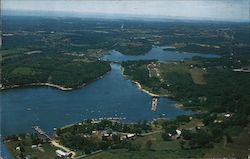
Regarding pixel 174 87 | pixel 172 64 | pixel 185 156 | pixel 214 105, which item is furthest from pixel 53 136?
pixel 172 64

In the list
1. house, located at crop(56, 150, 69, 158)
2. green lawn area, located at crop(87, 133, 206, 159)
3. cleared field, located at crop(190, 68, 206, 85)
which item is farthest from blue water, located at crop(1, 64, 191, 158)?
cleared field, located at crop(190, 68, 206, 85)

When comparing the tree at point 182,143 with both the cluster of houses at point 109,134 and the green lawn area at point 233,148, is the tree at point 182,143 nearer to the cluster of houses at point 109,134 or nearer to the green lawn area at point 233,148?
the green lawn area at point 233,148

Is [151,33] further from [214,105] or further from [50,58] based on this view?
[214,105]

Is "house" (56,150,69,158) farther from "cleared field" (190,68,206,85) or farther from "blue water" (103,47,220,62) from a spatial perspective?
"blue water" (103,47,220,62)

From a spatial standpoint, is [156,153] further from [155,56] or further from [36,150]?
[155,56]

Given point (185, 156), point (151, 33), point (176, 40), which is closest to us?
point (185, 156)

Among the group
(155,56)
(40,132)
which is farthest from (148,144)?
(155,56)

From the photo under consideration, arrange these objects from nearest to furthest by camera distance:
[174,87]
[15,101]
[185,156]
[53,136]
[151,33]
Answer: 1. [185,156]
2. [53,136]
3. [15,101]
4. [174,87]
5. [151,33]

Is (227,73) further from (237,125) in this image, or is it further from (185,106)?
(237,125)

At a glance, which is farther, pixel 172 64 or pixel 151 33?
pixel 151 33
